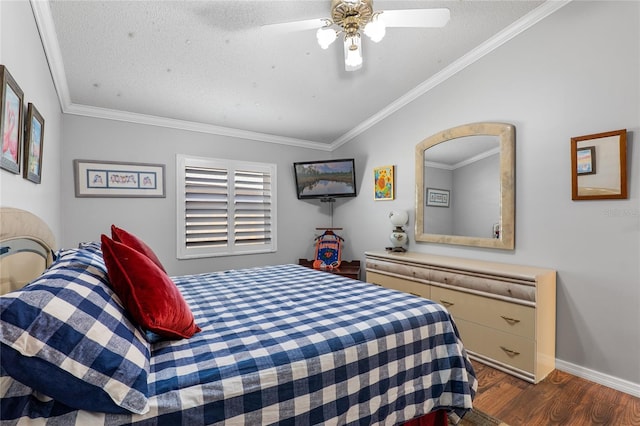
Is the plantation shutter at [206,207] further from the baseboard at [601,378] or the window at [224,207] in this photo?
the baseboard at [601,378]

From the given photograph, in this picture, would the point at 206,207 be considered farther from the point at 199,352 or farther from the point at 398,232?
the point at 199,352

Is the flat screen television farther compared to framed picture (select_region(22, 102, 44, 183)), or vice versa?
the flat screen television

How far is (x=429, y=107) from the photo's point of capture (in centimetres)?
332

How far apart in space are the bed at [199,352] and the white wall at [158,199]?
5.25 feet

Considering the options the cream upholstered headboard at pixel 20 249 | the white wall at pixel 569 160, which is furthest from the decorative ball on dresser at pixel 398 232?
the cream upholstered headboard at pixel 20 249

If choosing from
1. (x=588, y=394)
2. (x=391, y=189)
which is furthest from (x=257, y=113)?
(x=588, y=394)

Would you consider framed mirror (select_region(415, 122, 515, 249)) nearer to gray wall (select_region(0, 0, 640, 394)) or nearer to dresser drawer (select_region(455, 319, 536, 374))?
gray wall (select_region(0, 0, 640, 394))

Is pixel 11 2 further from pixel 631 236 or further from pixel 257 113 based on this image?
pixel 631 236

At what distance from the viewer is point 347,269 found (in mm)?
3957

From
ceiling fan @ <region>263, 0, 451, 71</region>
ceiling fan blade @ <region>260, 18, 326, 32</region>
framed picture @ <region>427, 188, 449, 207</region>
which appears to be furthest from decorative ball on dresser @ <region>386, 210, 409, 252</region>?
ceiling fan blade @ <region>260, 18, 326, 32</region>

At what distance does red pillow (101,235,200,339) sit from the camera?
1120 millimetres

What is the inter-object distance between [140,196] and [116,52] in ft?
5.01

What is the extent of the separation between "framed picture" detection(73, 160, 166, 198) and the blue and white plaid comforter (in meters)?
2.05

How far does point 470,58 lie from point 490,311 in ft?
7.61
